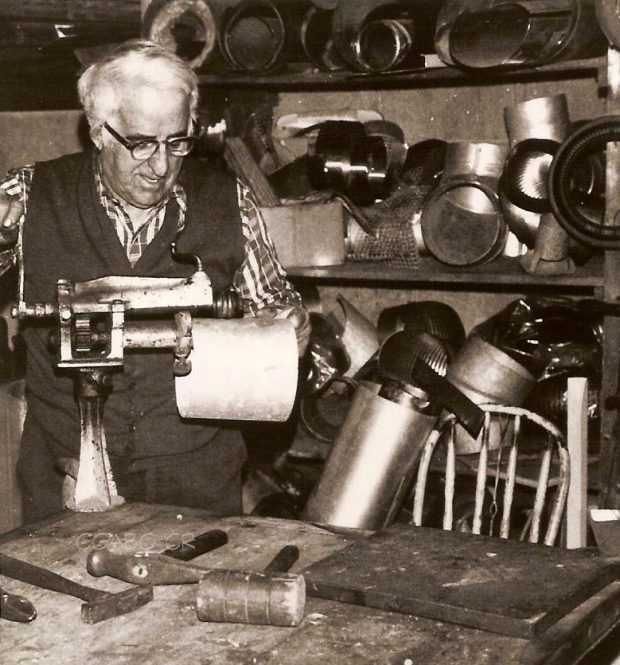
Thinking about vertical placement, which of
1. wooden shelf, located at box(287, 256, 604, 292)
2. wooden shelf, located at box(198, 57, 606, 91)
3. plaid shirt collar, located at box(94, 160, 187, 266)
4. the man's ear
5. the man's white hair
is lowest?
wooden shelf, located at box(287, 256, 604, 292)

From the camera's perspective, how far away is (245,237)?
9.06 ft

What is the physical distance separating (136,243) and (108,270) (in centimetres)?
10

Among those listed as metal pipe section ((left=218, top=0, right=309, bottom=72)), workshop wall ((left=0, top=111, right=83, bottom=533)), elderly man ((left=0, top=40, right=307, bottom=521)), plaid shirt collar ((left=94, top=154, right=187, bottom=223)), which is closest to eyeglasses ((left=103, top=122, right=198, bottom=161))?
elderly man ((left=0, top=40, right=307, bottom=521))

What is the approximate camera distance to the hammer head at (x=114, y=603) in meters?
1.74

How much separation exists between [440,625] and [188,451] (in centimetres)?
112

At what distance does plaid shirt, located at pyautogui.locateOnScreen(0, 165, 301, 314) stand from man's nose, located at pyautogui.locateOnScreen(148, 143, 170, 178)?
15 centimetres

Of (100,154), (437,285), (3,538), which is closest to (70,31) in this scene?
(100,154)

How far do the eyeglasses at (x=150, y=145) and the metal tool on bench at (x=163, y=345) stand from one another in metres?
0.32

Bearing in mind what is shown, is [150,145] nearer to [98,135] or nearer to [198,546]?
[98,135]

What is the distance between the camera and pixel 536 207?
130 inches

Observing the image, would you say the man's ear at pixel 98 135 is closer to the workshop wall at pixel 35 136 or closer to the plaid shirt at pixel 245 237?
the plaid shirt at pixel 245 237

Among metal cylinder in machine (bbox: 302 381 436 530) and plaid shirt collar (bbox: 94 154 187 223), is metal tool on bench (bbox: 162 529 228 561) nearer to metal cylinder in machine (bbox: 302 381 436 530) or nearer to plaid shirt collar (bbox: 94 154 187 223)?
plaid shirt collar (bbox: 94 154 187 223)

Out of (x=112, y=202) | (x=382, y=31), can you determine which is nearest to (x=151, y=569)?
(x=112, y=202)

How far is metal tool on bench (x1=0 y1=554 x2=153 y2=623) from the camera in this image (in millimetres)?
1744
